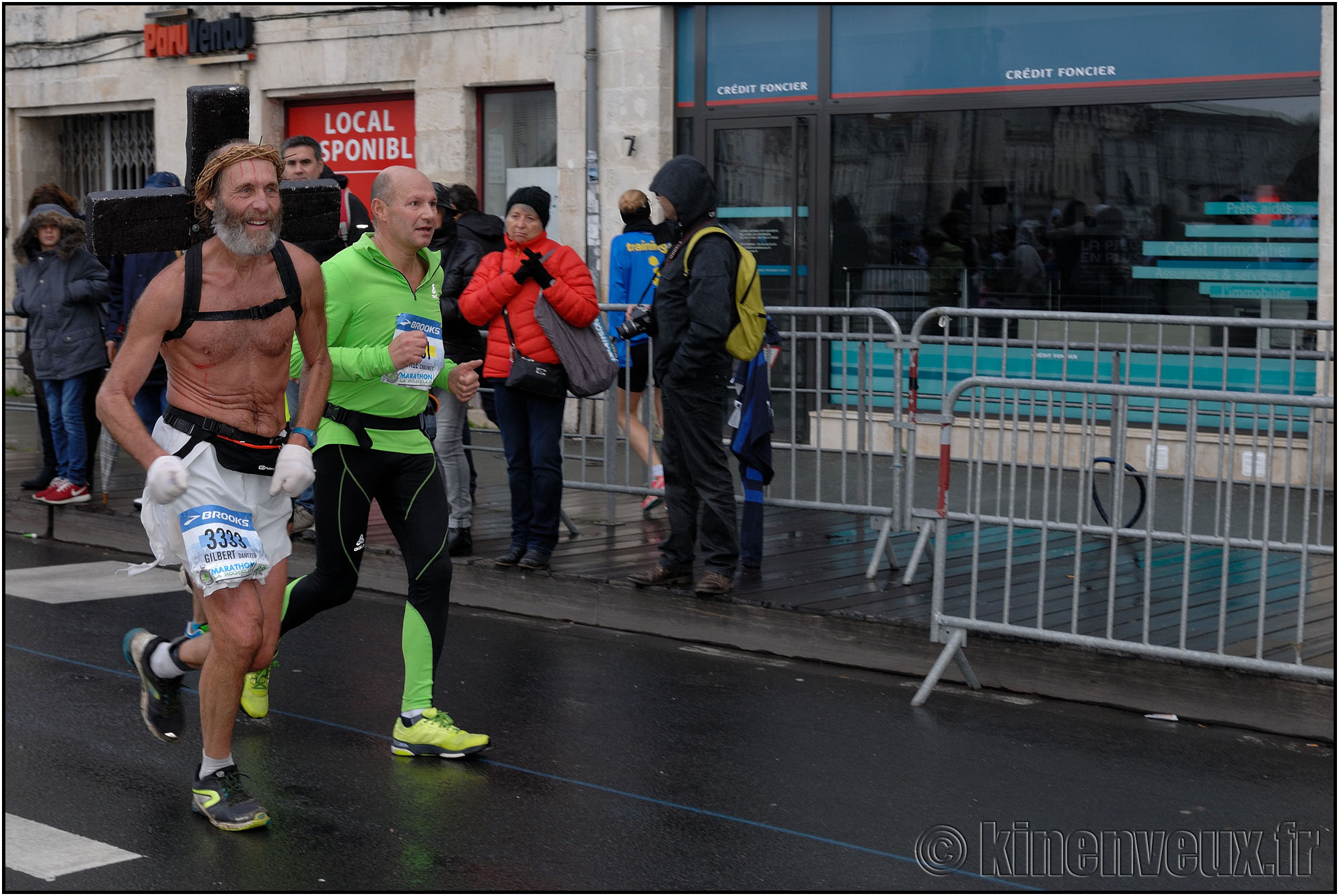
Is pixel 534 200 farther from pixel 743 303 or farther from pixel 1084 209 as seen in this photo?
pixel 1084 209

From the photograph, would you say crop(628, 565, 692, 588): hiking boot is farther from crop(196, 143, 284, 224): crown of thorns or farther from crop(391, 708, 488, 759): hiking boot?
crop(196, 143, 284, 224): crown of thorns

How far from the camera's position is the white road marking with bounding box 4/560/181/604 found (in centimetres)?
819

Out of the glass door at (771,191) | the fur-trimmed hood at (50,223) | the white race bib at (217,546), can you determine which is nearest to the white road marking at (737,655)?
the white race bib at (217,546)

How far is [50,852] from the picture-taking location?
14.5ft

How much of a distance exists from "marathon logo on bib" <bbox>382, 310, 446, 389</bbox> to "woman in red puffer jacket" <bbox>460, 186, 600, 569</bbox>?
2.09 metres

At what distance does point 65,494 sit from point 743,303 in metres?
5.46

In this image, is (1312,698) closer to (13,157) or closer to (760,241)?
(760,241)

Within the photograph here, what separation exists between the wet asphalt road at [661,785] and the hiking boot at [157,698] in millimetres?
180

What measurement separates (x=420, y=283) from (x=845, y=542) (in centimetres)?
361

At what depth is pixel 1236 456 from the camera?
243 inches

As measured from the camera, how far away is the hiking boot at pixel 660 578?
7.34 metres

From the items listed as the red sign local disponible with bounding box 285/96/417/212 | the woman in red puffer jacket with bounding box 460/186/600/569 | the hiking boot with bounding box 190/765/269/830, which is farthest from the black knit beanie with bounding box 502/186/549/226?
the red sign local disponible with bounding box 285/96/417/212

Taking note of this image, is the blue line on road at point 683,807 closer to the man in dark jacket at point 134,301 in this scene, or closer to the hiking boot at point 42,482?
the man in dark jacket at point 134,301

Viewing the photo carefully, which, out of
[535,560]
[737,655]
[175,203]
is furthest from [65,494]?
[175,203]
